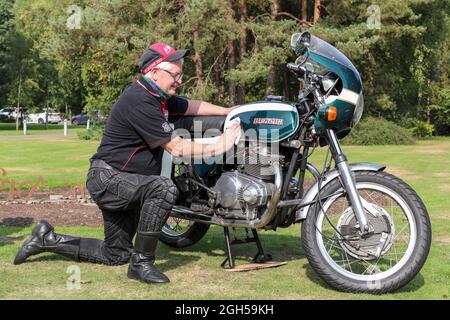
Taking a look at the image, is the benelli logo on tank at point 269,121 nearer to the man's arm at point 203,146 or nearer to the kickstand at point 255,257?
the man's arm at point 203,146

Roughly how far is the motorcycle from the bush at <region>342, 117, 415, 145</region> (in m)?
24.0

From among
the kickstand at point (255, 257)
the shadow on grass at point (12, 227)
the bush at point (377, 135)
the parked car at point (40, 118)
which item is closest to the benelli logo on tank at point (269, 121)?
the kickstand at point (255, 257)

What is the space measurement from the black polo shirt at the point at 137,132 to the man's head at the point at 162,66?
9 centimetres

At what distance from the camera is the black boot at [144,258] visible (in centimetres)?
471

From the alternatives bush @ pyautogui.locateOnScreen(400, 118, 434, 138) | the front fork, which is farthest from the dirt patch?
bush @ pyautogui.locateOnScreen(400, 118, 434, 138)

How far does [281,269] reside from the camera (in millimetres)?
5152

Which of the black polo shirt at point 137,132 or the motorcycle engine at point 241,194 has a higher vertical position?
the black polo shirt at point 137,132

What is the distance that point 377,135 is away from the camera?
93.7 ft

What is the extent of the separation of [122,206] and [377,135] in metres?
24.9

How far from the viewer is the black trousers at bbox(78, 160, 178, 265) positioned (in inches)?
189

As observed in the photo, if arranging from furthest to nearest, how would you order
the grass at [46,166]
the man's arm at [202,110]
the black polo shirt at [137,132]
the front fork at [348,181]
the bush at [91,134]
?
the bush at [91,134]
the grass at [46,166]
the man's arm at [202,110]
the black polo shirt at [137,132]
the front fork at [348,181]

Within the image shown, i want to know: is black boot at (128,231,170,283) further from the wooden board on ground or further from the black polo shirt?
the wooden board on ground

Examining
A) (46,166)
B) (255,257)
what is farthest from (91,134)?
(255,257)
